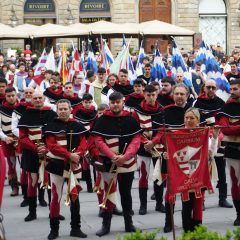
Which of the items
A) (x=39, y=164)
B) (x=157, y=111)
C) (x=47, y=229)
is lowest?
(x=47, y=229)

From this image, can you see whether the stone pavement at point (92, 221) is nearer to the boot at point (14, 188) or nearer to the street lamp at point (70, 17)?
the boot at point (14, 188)

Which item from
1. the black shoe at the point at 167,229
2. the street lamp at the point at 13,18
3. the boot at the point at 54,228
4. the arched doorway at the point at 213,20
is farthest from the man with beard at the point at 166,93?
the arched doorway at the point at 213,20

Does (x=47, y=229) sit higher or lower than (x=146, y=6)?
lower

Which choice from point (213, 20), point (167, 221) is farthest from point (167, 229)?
point (213, 20)

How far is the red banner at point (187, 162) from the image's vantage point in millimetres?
8375

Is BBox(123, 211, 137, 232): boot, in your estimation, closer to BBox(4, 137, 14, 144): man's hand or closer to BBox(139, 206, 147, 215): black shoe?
BBox(139, 206, 147, 215): black shoe

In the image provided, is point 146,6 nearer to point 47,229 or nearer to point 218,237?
point 47,229

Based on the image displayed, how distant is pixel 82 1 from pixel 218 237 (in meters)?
39.2

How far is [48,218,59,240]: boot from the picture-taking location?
924 cm

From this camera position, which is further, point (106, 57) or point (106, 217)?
point (106, 57)

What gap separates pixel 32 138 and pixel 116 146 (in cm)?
160

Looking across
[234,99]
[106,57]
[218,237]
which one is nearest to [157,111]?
[234,99]

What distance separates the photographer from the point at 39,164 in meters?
10.3

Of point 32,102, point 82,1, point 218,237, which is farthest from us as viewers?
point 82,1
